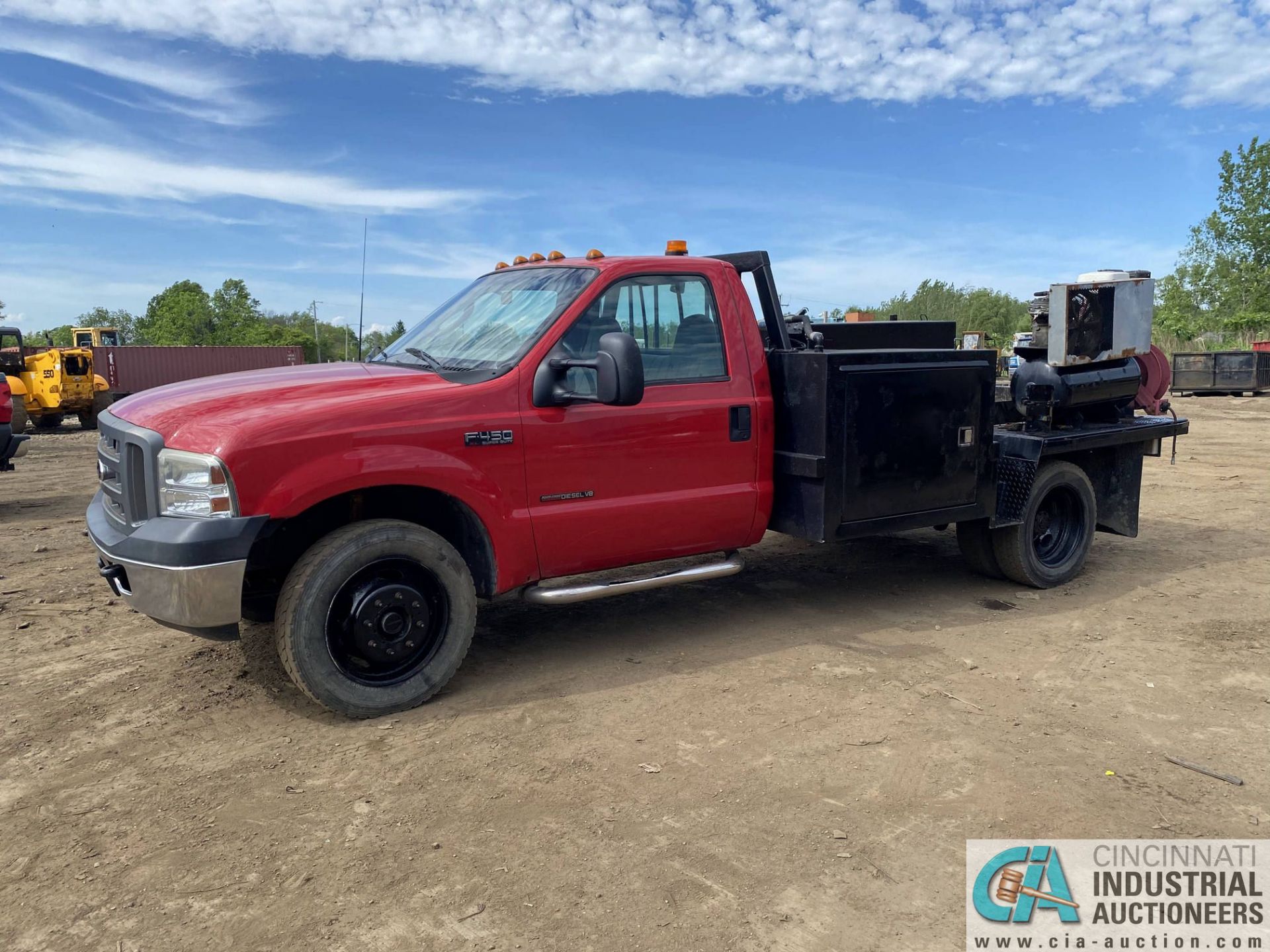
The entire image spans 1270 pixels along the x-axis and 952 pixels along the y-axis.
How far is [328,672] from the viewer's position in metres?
4.09

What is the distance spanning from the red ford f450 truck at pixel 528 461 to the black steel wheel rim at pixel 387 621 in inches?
0.4

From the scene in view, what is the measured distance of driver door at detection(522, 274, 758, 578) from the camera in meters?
4.61

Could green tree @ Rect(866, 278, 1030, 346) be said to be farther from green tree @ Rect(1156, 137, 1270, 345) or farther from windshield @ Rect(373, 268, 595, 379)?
windshield @ Rect(373, 268, 595, 379)

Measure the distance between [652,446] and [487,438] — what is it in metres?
0.90

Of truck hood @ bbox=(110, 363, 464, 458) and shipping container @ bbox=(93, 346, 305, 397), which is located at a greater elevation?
shipping container @ bbox=(93, 346, 305, 397)

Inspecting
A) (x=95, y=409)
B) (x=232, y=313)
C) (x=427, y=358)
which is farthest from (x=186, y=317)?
(x=427, y=358)

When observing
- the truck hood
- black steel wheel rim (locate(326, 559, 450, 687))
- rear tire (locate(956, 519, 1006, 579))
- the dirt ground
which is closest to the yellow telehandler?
the dirt ground

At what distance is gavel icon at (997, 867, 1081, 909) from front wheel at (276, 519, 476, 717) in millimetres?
2435

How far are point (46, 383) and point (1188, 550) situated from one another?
2236 cm

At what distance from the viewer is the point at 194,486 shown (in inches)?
152

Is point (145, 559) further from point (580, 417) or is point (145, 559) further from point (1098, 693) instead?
point (1098, 693)

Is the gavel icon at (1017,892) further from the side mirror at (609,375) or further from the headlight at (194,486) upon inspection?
the headlight at (194,486)

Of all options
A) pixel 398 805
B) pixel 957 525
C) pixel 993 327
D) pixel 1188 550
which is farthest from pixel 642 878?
pixel 993 327

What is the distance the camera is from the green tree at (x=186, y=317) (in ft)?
281
